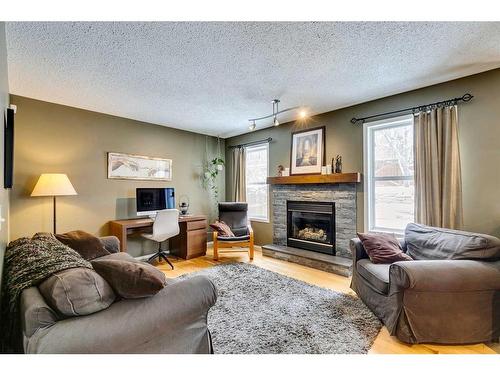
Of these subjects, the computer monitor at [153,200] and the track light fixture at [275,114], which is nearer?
the track light fixture at [275,114]

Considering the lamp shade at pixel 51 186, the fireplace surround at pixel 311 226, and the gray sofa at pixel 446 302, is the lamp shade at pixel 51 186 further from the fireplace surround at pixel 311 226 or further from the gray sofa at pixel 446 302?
the gray sofa at pixel 446 302

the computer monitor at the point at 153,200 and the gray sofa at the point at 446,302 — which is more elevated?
the computer monitor at the point at 153,200

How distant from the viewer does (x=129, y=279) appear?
1261 millimetres

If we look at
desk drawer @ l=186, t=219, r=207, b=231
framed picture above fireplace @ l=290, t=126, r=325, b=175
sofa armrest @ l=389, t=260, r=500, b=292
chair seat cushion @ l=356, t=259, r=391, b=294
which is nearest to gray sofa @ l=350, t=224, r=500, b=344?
sofa armrest @ l=389, t=260, r=500, b=292

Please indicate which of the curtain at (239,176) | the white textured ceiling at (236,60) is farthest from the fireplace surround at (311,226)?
the white textured ceiling at (236,60)

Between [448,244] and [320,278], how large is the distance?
58.2 inches

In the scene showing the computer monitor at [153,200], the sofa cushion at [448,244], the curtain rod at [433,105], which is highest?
the curtain rod at [433,105]

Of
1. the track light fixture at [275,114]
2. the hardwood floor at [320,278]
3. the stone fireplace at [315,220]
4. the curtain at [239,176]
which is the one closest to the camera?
the hardwood floor at [320,278]

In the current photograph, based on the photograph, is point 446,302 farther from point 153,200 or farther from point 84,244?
point 153,200

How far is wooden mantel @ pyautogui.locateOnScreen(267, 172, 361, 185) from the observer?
11.3 ft

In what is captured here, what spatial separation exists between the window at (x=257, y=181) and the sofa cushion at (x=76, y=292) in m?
3.70

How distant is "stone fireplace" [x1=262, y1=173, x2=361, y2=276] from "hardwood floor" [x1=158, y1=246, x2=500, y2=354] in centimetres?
18

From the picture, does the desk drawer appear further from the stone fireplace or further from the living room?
the stone fireplace

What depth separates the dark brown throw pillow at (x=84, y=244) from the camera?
243 cm
